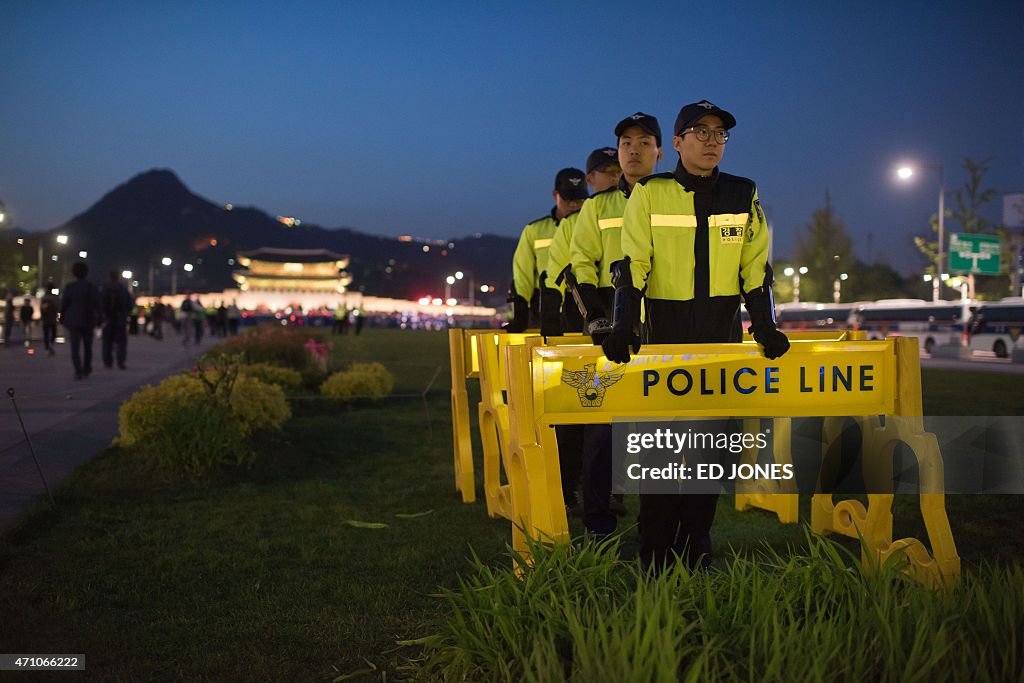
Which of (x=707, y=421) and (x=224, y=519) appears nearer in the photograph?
(x=707, y=421)

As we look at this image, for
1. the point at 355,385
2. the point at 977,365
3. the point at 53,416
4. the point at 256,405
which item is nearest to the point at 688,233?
the point at 256,405

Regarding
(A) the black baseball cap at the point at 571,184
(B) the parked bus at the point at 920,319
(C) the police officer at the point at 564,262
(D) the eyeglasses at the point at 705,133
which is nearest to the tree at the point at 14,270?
(B) the parked bus at the point at 920,319

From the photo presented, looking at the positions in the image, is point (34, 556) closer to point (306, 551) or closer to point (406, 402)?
point (306, 551)

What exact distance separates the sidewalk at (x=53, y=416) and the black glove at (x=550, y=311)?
11.3 ft

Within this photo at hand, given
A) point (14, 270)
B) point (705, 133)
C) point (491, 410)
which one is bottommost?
point (491, 410)

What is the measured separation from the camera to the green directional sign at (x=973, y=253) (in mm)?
40406

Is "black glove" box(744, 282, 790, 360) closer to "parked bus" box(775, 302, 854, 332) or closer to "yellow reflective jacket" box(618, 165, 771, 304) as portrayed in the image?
"yellow reflective jacket" box(618, 165, 771, 304)

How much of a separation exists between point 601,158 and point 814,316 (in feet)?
158

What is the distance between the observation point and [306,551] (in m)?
5.16

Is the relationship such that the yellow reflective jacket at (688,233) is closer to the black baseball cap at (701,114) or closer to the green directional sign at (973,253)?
the black baseball cap at (701,114)

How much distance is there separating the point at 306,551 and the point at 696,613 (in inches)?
104

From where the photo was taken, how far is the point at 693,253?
168 inches

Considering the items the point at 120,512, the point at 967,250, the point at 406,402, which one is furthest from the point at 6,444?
the point at 967,250

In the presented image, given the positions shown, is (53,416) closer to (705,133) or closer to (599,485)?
(599,485)
